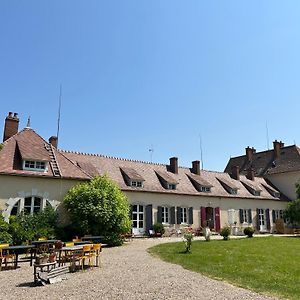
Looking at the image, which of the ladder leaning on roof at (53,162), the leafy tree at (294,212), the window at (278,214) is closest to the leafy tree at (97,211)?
the ladder leaning on roof at (53,162)

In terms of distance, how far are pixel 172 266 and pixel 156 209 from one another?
14.0 meters

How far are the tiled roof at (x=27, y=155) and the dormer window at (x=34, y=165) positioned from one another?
0.80ft

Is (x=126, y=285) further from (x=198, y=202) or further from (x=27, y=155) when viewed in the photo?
(x=198, y=202)

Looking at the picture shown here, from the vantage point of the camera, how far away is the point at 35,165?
19078mm

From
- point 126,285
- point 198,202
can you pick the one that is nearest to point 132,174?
point 198,202

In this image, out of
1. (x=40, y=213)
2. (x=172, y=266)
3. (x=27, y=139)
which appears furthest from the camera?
(x=27, y=139)

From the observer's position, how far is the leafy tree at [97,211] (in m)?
18.2

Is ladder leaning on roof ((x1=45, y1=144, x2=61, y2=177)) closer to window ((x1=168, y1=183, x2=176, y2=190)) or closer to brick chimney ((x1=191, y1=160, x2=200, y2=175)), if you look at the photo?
window ((x1=168, y1=183, x2=176, y2=190))

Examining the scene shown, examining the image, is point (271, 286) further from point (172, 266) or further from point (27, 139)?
point (27, 139)

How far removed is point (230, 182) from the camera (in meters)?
33.1

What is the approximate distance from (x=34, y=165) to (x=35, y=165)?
0.20 ft

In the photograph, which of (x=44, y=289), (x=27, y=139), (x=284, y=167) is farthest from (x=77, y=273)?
(x=284, y=167)

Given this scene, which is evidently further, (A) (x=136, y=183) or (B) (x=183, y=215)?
(B) (x=183, y=215)

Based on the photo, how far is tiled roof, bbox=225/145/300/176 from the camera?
123 feet
